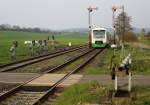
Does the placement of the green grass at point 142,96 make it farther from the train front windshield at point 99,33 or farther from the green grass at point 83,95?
the train front windshield at point 99,33

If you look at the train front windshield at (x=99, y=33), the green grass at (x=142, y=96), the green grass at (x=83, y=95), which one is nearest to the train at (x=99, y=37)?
the train front windshield at (x=99, y=33)

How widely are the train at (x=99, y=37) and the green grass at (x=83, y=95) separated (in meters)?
49.5

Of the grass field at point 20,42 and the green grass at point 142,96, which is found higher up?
the green grass at point 142,96

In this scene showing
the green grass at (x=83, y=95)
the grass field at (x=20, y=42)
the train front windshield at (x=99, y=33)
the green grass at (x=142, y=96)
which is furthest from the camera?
the train front windshield at (x=99, y=33)

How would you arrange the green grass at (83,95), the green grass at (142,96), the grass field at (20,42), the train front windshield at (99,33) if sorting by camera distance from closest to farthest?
the green grass at (142,96) → the green grass at (83,95) → the grass field at (20,42) → the train front windshield at (99,33)

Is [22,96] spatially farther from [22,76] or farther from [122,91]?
[22,76]

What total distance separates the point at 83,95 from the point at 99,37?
52.4 meters

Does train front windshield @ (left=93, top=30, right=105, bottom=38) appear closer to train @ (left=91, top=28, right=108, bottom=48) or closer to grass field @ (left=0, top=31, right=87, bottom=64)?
train @ (left=91, top=28, right=108, bottom=48)

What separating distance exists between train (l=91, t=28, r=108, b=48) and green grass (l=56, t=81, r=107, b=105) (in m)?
49.5

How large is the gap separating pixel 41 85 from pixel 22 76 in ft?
14.5

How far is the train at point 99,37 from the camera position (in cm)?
6715

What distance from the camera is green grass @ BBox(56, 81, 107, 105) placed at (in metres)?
13.9

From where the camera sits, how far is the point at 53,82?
65.3 feet

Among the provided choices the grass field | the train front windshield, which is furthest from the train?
the grass field
